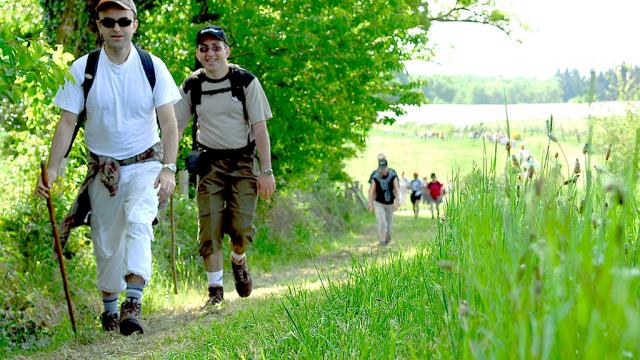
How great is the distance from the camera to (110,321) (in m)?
7.34

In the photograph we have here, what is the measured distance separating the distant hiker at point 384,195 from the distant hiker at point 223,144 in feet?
35.1

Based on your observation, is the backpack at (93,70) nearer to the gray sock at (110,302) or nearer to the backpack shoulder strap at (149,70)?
the backpack shoulder strap at (149,70)

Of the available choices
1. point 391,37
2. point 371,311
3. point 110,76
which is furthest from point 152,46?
point 371,311

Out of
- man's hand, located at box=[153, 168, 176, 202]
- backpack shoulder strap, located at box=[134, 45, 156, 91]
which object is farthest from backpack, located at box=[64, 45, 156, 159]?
man's hand, located at box=[153, 168, 176, 202]

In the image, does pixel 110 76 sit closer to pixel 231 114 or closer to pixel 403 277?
pixel 231 114

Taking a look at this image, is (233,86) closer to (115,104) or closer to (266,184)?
(266,184)

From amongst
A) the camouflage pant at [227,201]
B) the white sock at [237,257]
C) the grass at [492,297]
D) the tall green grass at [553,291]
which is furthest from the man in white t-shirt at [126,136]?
the tall green grass at [553,291]

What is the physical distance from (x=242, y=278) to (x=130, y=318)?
83.9 inches

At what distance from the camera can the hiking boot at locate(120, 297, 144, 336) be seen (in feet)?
22.5

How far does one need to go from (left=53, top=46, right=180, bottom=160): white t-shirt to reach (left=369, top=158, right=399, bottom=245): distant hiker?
484 inches

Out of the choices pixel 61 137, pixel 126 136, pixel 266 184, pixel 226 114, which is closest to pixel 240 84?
pixel 226 114

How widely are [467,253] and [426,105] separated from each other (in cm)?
1776

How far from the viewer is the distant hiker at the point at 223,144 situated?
812cm

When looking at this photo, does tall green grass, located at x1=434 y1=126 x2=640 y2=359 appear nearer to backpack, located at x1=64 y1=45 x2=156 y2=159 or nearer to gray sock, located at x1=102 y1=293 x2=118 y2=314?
backpack, located at x1=64 y1=45 x2=156 y2=159
